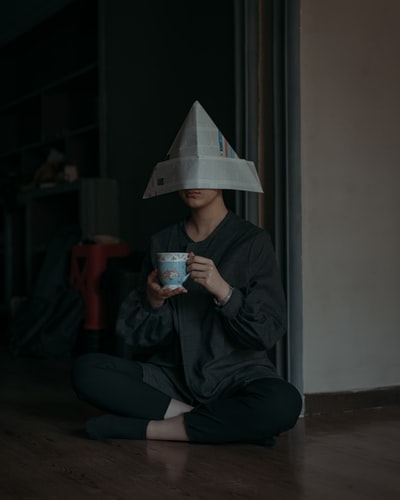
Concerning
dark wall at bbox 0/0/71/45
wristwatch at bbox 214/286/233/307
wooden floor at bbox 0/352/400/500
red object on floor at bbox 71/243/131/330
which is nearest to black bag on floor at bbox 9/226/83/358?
red object on floor at bbox 71/243/131/330

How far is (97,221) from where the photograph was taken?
15.5 feet

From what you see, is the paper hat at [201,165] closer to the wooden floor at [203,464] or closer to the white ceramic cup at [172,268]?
the white ceramic cup at [172,268]

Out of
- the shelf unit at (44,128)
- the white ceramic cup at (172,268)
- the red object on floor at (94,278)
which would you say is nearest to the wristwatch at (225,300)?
the white ceramic cup at (172,268)

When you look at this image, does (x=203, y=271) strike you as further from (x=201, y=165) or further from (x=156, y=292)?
(x=201, y=165)

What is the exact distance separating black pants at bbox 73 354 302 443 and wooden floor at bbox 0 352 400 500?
0.05 meters

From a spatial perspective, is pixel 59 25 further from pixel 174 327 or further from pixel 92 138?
pixel 174 327

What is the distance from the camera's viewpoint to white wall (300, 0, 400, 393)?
2590 mm

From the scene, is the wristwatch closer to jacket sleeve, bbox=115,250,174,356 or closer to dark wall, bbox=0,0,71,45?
jacket sleeve, bbox=115,250,174,356

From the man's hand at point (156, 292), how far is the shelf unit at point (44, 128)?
2.75 m

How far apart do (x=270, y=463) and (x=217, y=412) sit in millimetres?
218

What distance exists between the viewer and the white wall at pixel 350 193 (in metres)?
2.59

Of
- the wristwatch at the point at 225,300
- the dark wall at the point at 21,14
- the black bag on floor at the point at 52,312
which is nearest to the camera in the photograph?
the wristwatch at the point at 225,300

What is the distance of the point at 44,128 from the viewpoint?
5.86m

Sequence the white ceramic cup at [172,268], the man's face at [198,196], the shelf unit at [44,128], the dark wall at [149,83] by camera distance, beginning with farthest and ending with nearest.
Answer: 1. the shelf unit at [44,128]
2. the dark wall at [149,83]
3. the man's face at [198,196]
4. the white ceramic cup at [172,268]
